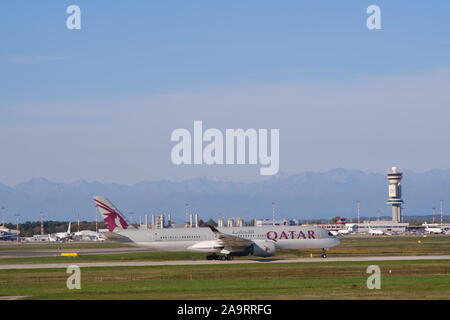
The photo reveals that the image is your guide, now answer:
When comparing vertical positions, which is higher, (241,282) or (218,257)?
(241,282)

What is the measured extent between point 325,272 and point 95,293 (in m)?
20.1

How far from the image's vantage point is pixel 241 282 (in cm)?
5091

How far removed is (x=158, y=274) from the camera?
58969 millimetres

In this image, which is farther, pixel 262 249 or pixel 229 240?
pixel 262 249

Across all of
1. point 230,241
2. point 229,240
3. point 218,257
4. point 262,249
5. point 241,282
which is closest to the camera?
point 241,282

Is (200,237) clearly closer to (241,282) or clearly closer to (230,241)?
(230,241)

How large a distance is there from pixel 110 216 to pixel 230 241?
14766 mm

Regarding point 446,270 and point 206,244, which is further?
point 206,244

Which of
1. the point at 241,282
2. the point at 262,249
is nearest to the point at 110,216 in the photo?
the point at 262,249

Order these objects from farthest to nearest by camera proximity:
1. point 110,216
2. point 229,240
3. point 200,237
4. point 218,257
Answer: point 110,216 → point 200,237 → point 218,257 → point 229,240

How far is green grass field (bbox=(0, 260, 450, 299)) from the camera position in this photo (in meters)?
42.8
